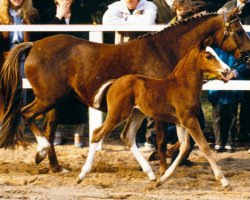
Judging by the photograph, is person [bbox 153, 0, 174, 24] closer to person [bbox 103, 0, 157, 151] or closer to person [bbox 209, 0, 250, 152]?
person [bbox 103, 0, 157, 151]

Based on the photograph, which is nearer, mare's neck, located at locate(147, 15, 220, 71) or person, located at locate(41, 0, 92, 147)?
mare's neck, located at locate(147, 15, 220, 71)

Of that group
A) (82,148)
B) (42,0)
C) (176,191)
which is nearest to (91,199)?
(176,191)

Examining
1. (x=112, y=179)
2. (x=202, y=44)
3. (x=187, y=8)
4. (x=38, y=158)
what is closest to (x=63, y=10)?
(x=187, y=8)

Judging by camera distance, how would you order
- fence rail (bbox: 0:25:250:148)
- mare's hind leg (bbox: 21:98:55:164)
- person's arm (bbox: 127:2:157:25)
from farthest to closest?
person's arm (bbox: 127:2:157:25) < fence rail (bbox: 0:25:250:148) < mare's hind leg (bbox: 21:98:55:164)

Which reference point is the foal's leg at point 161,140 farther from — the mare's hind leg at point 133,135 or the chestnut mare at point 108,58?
the mare's hind leg at point 133,135

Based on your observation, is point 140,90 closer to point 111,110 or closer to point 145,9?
point 111,110

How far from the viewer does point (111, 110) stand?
9484mm

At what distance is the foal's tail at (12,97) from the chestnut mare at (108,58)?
5 centimetres

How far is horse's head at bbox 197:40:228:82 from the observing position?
929 cm

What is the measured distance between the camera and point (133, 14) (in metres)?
11.7

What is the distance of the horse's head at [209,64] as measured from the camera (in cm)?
929

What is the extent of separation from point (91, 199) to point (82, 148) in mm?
3514

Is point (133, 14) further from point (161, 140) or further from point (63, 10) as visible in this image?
point (161, 140)

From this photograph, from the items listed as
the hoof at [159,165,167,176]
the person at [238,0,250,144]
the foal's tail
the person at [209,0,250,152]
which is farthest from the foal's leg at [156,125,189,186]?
the person at [238,0,250,144]
